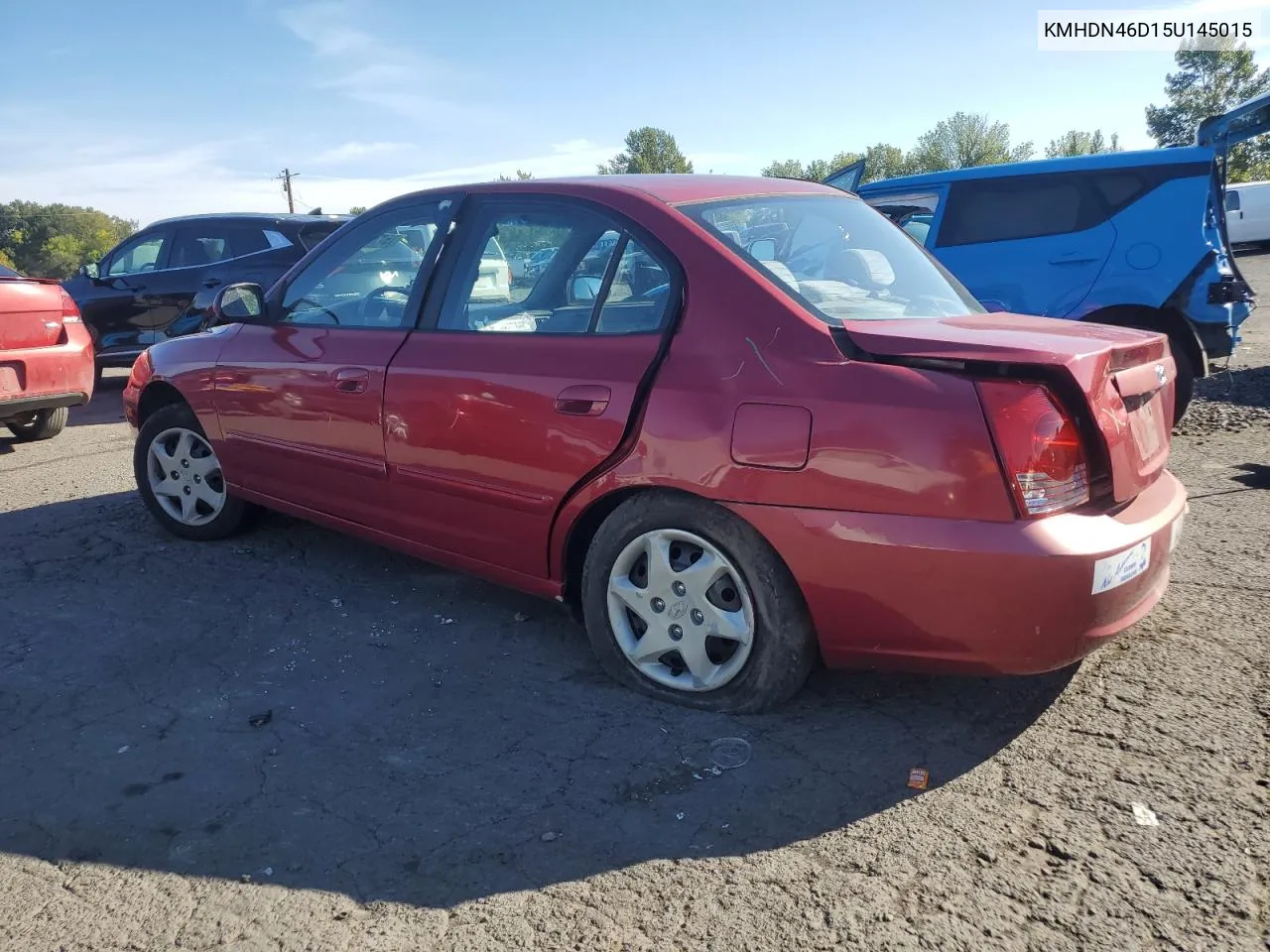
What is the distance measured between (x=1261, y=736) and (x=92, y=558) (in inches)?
190

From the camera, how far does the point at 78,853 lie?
2.53 meters

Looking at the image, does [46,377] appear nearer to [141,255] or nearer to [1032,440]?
[141,255]

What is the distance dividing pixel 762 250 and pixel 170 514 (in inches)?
136

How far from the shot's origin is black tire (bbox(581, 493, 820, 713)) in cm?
288

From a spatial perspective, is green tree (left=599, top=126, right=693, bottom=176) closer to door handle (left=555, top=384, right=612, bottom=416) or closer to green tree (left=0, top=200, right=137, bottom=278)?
green tree (left=0, top=200, right=137, bottom=278)

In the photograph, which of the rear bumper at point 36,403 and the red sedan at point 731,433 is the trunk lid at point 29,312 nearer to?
the rear bumper at point 36,403

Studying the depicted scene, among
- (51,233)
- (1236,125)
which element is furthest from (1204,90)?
(51,233)

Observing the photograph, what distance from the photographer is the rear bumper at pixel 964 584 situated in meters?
2.55

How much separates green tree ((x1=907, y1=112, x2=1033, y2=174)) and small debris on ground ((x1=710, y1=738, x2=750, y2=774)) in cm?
8477

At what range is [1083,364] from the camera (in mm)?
2596

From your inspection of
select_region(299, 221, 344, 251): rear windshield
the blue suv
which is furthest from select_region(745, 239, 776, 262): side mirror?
select_region(299, 221, 344, 251): rear windshield

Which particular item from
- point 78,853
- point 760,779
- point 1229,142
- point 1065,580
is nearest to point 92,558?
point 78,853

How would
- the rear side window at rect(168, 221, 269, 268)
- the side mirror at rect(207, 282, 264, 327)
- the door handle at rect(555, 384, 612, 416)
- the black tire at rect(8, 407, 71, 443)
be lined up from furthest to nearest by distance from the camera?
the rear side window at rect(168, 221, 269, 268)
the black tire at rect(8, 407, 71, 443)
the side mirror at rect(207, 282, 264, 327)
the door handle at rect(555, 384, 612, 416)

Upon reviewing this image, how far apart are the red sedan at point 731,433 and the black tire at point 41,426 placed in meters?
4.86
